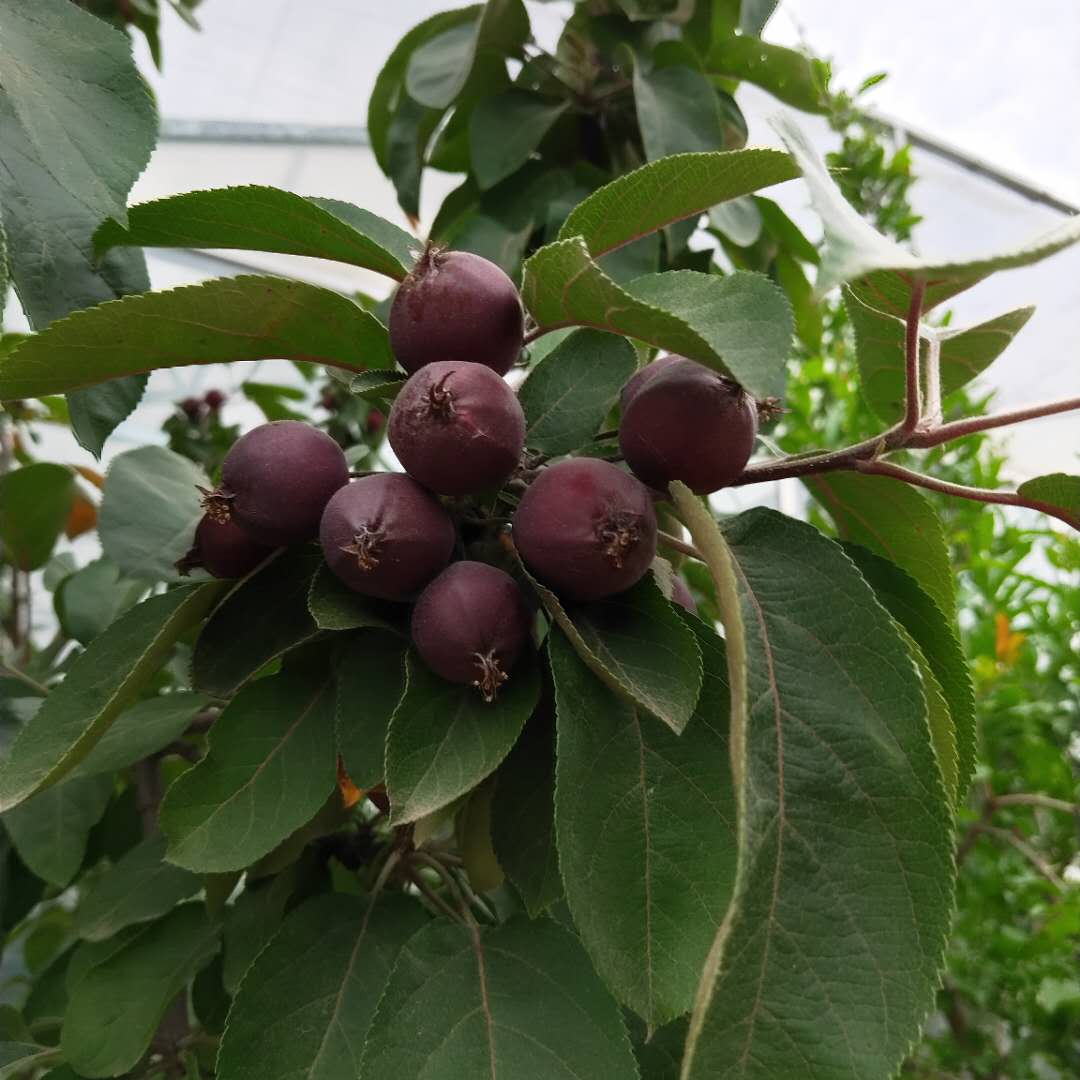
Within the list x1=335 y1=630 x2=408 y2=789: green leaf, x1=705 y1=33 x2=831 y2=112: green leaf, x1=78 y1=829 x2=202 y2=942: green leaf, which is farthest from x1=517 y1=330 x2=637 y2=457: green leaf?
x1=705 y1=33 x2=831 y2=112: green leaf

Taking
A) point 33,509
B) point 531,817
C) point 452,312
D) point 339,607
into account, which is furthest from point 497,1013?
point 33,509

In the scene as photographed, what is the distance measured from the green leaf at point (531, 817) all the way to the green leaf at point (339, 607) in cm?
8

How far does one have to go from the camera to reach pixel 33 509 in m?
0.92

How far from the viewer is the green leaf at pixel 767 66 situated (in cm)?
100

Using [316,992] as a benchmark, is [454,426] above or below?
above

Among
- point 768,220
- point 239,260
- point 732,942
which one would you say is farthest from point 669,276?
point 239,260

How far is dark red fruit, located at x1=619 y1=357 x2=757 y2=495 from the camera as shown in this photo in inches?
15.7

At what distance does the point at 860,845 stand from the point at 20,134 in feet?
1.48

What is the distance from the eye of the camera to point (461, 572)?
403 millimetres

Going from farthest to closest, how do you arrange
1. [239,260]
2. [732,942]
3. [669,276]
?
[239,260] < [669,276] < [732,942]

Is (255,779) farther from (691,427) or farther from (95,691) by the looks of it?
(691,427)

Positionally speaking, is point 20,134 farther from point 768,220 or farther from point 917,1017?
point 768,220

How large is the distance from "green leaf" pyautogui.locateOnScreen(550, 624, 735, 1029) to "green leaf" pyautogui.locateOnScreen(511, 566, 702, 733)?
0.05ft

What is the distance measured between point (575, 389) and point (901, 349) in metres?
0.20
